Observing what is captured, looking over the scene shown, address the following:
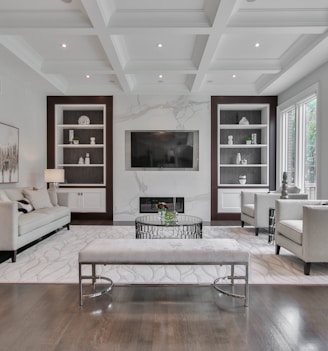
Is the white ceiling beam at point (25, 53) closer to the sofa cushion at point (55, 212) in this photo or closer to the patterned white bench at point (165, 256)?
the sofa cushion at point (55, 212)

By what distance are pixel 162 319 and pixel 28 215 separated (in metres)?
2.95

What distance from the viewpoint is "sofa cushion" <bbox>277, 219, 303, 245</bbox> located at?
3420 millimetres

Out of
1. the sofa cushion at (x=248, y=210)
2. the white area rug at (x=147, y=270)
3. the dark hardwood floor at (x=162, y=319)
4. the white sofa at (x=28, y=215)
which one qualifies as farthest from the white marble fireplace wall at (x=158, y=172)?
the dark hardwood floor at (x=162, y=319)

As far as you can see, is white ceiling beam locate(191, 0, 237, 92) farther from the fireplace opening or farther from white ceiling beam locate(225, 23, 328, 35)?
the fireplace opening

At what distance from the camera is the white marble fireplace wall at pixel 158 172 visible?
6.84 m

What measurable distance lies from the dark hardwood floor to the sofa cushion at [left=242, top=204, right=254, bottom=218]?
2.52 metres

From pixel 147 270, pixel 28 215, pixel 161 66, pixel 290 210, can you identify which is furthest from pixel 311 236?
pixel 28 215

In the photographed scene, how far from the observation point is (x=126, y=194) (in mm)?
6863

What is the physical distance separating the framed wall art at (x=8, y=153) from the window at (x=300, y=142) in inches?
205

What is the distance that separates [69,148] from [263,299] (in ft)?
19.6

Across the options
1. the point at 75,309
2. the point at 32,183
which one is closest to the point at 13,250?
the point at 75,309

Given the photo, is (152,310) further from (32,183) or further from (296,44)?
(32,183)

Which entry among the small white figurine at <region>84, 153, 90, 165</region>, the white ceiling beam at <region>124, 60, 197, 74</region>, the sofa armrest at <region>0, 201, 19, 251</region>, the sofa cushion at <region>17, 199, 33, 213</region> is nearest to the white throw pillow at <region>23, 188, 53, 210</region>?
the sofa cushion at <region>17, 199, 33, 213</region>

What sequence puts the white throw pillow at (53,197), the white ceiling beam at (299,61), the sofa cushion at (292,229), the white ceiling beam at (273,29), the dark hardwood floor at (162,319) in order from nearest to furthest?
the dark hardwood floor at (162,319), the sofa cushion at (292,229), the white ceiling beam at (273,29), the white ceiling beam at (299,61), the white throw pillow at (53,197)
